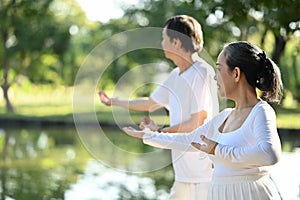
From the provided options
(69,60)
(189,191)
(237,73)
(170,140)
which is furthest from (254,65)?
(69,60)

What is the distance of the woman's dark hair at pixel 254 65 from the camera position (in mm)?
2523

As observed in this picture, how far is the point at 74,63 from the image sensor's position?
123ft

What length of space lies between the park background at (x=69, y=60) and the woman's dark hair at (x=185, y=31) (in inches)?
13.5

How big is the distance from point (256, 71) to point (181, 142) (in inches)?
21.4

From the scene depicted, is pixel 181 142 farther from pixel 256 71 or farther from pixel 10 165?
pixel 10 165

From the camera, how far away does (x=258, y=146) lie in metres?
2.32

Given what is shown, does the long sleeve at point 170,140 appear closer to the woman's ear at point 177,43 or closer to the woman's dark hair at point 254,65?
the woman's dark hair at point 254,65

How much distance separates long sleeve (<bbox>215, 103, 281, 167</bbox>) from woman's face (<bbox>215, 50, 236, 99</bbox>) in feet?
0.53

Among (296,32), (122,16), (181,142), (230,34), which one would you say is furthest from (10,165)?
(122,16)

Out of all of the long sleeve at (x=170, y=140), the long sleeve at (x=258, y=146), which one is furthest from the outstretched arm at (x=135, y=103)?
the long sleeve at (x=258, y=146)

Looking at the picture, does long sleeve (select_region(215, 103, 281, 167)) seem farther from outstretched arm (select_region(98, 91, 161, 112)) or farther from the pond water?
outstretched arm (select_region(98, 91, 161, 112))

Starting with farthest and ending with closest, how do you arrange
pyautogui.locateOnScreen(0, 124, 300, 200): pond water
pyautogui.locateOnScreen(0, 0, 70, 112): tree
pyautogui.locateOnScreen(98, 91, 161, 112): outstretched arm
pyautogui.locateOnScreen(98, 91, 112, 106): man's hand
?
1. pyautogui.locateOnScreen(0, 0, 70, 112): tree
2. pyautogui.locateOnScreen(0, 124, 300, 200): pond water
3. pyautogui.locateOnScreen(98, 91, 112, 106): man's hand
4. pyautogui.locateOnScreen(98, 91, 161, 112): outstretched arm

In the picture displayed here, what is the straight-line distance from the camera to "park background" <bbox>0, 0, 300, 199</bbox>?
18.6ft

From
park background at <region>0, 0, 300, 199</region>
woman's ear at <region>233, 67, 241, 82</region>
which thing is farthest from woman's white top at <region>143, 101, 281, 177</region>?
park background at <region>0, 0, 300, 199</region>
